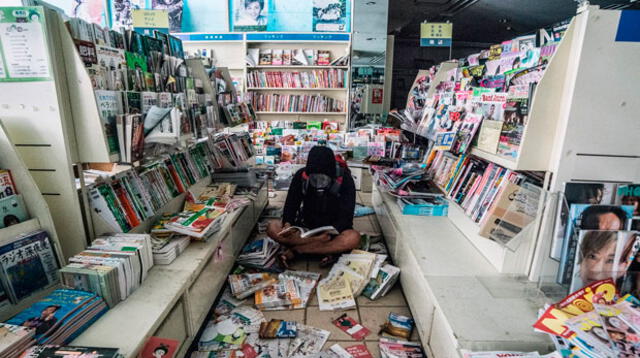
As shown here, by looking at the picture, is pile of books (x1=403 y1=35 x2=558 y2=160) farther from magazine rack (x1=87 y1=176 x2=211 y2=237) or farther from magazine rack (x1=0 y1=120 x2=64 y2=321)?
magazine rack (x1=0 y1=120 x2=64 y2=321)

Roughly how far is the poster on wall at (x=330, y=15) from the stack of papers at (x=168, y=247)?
15.0 feet

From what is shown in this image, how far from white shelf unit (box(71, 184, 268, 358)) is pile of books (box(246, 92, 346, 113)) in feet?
11.1

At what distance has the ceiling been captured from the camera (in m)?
6.68

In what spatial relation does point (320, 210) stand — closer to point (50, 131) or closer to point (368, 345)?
point (368, 345)

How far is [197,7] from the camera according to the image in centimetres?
547

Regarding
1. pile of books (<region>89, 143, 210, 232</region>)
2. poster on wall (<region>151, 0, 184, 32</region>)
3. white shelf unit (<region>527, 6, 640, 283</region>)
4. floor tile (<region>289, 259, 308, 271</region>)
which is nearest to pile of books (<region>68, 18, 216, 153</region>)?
pile of books (<region>89, 143, 210, 232</region>)

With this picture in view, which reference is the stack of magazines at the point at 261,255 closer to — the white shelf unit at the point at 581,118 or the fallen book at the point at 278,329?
the fallen book at the point at 278,329

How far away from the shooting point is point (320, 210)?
2883 mm

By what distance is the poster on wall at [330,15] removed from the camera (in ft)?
17.5

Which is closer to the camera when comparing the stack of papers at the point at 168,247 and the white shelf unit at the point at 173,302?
the white shelf unit at the point at 173,302

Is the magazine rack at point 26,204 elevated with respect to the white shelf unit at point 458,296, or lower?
A: elevated

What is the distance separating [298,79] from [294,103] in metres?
0.39

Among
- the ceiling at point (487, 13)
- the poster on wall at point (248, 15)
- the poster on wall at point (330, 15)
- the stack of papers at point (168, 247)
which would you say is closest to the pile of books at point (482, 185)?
the stack of papers at point (168, 247)

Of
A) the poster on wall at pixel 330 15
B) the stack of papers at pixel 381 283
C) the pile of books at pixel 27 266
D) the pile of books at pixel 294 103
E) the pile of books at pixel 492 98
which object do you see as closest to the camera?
the pile of books at pixel 27 266
